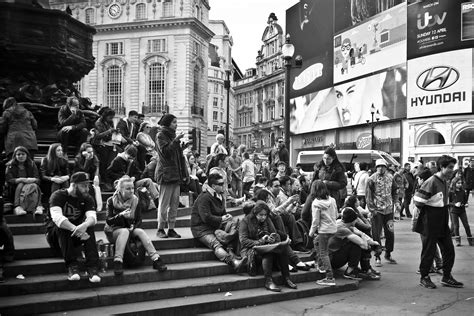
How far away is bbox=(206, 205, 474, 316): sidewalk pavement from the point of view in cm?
640

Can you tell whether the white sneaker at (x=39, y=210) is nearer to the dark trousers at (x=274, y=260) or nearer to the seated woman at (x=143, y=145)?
the seated woman at (x=143, y=145)

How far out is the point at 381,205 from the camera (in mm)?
9383

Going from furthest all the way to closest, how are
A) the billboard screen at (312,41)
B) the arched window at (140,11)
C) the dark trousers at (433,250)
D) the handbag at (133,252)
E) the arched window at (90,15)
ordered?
the arched window at (90,15)
the arched window at (140,11)
the billboard screen at (312,41)
the dark trousers at (433,250)
the handbag at (133,252)

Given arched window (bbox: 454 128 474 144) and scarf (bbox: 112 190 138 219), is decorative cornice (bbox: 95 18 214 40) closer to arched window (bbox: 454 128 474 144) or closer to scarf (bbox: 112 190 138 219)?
arched window (bbox: 454 128 474 144)

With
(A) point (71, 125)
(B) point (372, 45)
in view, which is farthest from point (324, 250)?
(B) point (372, 45)

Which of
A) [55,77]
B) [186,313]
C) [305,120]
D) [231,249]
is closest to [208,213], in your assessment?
[231,249]


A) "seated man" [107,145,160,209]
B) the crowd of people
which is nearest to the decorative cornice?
the crowd of people

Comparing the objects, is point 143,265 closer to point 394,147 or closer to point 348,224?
point 348,224

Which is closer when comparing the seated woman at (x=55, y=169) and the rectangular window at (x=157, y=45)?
the seated woman at (x=55, y=169)

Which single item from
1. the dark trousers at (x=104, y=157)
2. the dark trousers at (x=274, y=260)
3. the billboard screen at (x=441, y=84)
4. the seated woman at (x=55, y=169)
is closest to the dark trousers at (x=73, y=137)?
the dark trousers at (x=104, y=157)

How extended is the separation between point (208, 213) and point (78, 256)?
229 centimetres

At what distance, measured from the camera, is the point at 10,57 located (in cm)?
1133

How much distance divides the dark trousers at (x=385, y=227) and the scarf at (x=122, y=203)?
4912mm

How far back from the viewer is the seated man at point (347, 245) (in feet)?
26.6
